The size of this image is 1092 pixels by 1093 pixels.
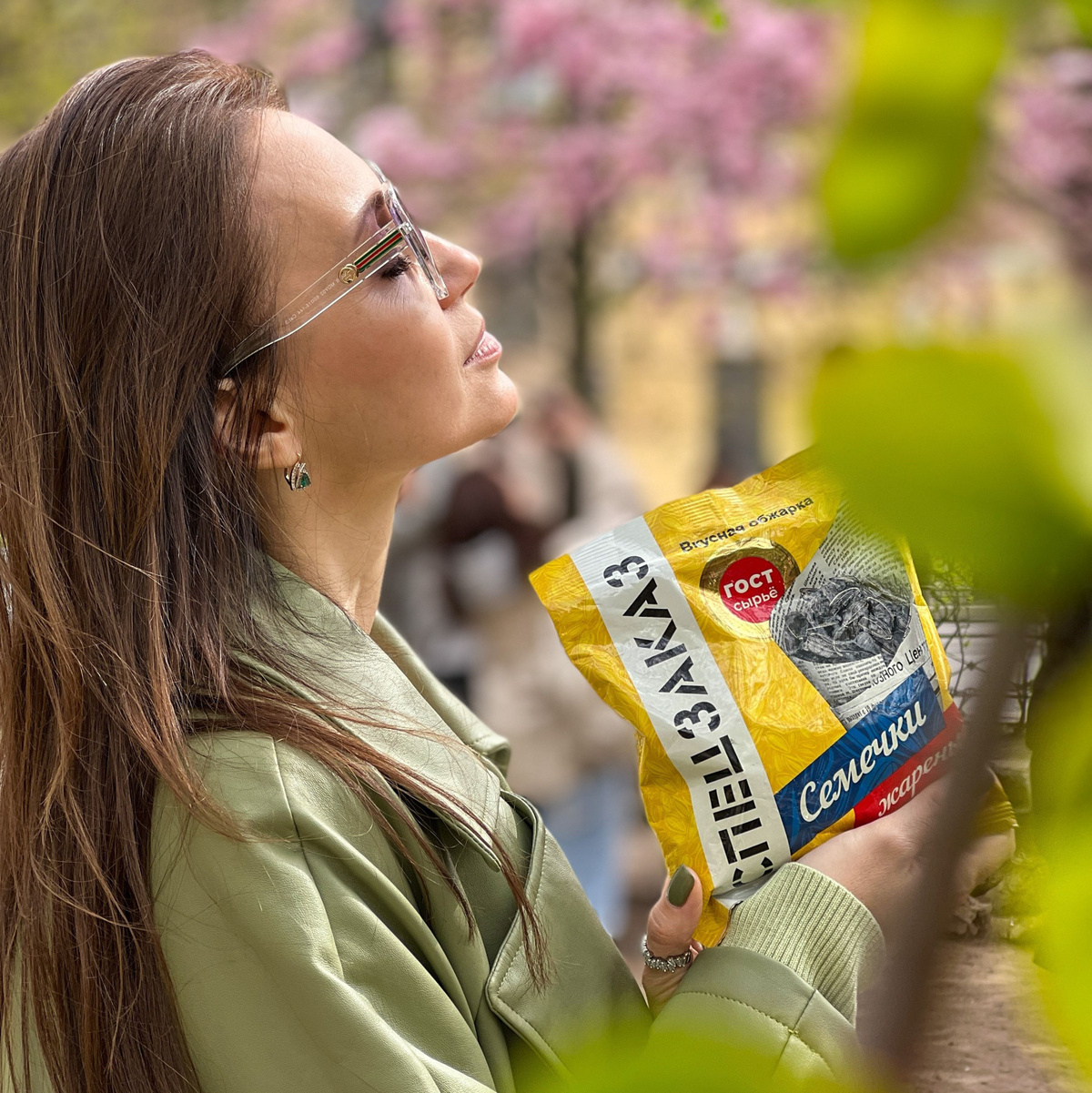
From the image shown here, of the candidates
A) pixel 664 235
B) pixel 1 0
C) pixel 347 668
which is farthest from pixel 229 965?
pixel 664 235

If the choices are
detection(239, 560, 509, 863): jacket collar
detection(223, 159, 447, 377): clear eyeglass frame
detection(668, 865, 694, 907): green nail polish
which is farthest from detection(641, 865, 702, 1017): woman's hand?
detection(223, 159, 447, 377): clear eyeglass frame

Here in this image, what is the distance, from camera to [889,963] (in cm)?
23

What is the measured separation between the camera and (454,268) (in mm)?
1084

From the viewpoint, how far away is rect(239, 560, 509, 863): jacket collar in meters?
0.92

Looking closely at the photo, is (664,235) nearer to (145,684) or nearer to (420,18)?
(420,18)

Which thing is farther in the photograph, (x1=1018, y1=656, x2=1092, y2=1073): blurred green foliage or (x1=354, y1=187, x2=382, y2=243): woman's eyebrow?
(x1=354, y1=187, x2=382, y2=243): woman's eyebrow

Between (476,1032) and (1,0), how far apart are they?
635 cm

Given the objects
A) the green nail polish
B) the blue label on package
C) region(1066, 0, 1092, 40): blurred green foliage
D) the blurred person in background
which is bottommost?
the blurred person in background

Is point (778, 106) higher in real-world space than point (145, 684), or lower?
lower

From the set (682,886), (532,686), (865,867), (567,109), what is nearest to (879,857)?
(865,867)

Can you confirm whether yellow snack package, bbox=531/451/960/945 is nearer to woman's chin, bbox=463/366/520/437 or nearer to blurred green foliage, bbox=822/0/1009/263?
woman's chin, bbox=463/366/520/437

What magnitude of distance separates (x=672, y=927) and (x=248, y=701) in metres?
0.33

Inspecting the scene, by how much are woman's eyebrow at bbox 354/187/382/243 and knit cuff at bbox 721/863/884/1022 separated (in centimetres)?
56

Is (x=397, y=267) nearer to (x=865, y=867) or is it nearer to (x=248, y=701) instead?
(x=248, y=701)
